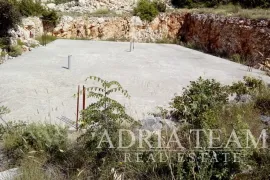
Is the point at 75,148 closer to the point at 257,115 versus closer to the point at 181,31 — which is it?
the point at 257,115

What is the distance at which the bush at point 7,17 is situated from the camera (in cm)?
1270

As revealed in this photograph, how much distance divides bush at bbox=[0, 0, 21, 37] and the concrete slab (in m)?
1.51

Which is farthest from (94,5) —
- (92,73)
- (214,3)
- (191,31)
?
(92,73)

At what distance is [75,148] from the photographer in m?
3.49

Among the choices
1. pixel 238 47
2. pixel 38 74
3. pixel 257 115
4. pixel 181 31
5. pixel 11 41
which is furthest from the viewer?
pixel 181 31

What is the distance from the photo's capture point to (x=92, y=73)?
31.6 feet

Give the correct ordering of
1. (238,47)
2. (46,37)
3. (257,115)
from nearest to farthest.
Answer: (257,115) < (238,47) < (46,37)

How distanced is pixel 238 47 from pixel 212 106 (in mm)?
10193

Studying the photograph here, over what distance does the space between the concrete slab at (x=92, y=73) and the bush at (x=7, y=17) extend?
151cm

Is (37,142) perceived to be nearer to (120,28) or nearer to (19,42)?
(19,42)

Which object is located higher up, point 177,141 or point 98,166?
point 177,141

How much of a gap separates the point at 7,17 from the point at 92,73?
5886 mm

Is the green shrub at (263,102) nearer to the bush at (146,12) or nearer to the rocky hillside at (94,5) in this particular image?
the bush at (146,12)

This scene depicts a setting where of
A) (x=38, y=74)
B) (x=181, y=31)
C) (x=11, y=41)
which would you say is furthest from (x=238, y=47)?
(x=11, y=41)
